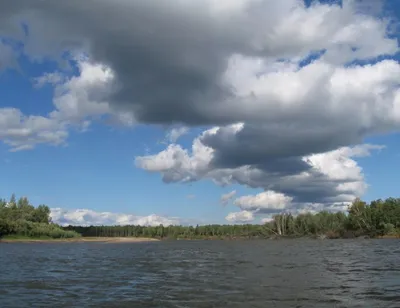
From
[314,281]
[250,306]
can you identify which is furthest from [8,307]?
[314,281]

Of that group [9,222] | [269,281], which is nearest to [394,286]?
[269,281]

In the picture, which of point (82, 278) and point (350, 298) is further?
point (82, 278)

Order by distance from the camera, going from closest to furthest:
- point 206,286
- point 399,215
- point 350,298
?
point 350,298 < point 206,286 < point 399,215

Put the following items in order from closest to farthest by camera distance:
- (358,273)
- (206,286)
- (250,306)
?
(250,306) < (206,286) < (358,273)

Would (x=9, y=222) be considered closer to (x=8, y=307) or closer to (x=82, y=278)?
(x=82, y=278)

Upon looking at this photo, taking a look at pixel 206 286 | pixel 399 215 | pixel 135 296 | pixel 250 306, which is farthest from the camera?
pixel 399 215

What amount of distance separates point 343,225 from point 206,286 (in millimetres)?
183351

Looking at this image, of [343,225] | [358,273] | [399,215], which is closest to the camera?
[358,273]

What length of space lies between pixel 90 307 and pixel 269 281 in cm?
1427

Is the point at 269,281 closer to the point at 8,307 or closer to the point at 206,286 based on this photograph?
the point at 206,286

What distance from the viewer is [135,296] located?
86.3ft

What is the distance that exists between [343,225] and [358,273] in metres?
173

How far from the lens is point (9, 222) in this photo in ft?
614

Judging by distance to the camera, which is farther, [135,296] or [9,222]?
[9,222]
